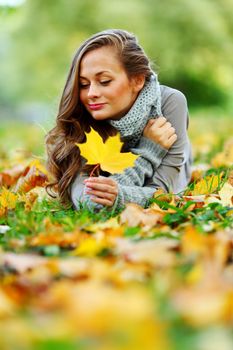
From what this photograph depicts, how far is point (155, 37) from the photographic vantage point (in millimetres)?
20078

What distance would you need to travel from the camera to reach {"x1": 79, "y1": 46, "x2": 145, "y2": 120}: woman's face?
3025mm

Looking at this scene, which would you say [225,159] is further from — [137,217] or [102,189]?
[137,217]

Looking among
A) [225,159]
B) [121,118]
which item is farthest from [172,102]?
[225,159]

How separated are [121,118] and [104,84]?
176 millimetres

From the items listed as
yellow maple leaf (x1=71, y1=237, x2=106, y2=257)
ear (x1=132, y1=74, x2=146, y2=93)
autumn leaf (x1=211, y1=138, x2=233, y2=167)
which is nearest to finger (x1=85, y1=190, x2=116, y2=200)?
ear (x1=132, y1=74, x2=146, y2=93)

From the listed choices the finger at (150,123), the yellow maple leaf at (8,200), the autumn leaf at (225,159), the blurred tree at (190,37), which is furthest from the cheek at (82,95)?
the blurred tree at (190,37)

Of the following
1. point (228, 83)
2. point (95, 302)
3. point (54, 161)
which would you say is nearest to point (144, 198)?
point (54, 161)

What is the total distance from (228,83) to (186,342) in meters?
22.2

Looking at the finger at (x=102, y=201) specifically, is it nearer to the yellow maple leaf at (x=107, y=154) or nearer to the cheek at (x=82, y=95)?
the yellow maple leaf at (x=107, y=154)

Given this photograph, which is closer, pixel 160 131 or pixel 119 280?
pixel 119 280

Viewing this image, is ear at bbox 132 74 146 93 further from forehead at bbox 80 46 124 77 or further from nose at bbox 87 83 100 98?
nose at bbox 87 83 100 98

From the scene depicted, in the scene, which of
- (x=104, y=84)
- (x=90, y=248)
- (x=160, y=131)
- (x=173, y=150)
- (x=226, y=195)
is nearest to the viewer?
(x=90, y=248)

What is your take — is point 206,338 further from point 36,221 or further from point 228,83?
point 228,83

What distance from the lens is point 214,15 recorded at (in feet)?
67.7
